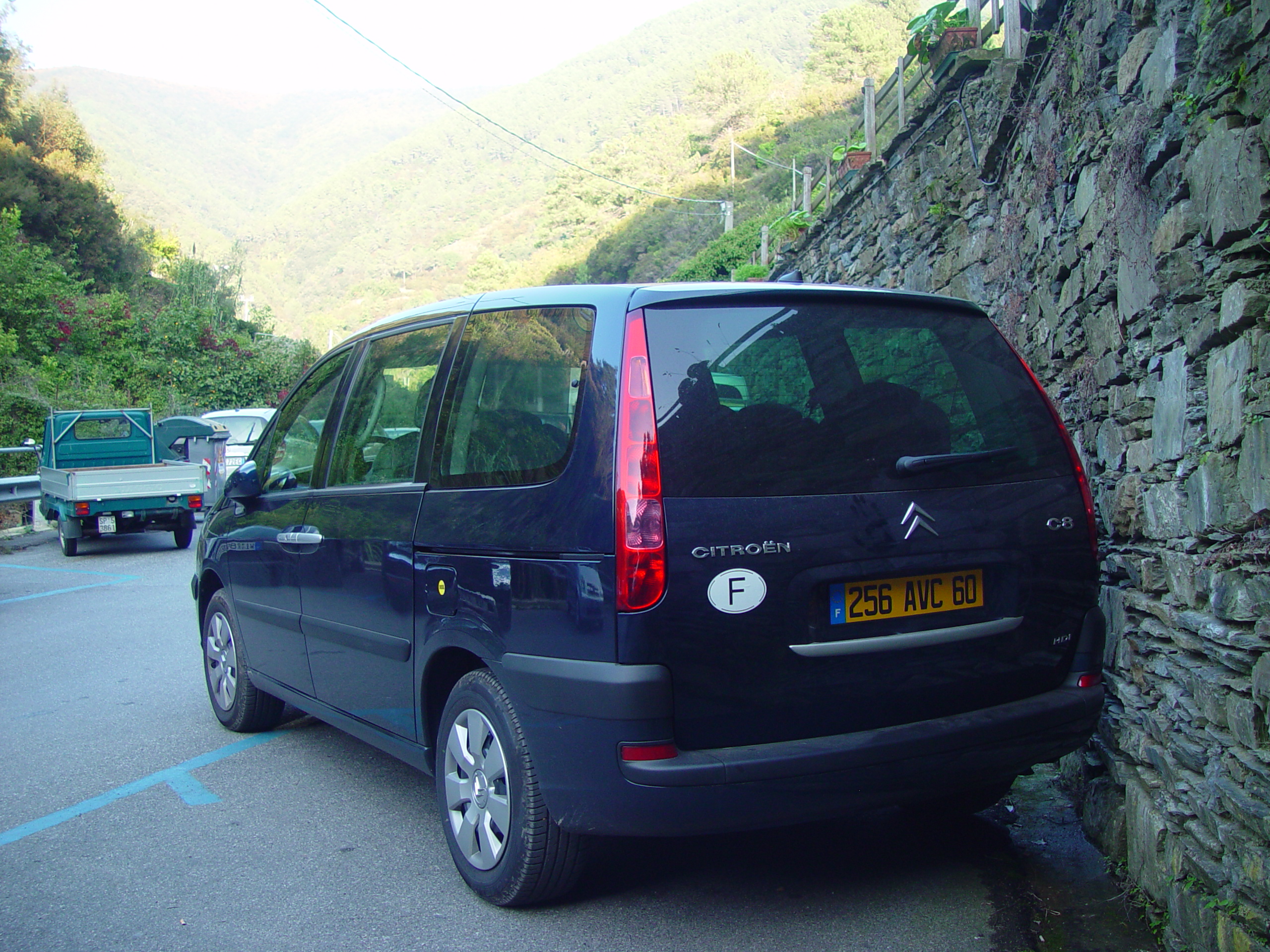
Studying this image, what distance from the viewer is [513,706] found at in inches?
116

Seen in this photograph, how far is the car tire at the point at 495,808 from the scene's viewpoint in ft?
9.68

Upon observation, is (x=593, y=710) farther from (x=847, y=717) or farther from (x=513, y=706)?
(x=847, y=717)

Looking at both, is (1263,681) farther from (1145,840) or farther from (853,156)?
(853,156)

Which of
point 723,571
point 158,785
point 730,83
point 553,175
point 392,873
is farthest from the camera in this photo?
point 553,175

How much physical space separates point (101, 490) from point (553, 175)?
101747 millimetres

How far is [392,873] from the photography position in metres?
3.46

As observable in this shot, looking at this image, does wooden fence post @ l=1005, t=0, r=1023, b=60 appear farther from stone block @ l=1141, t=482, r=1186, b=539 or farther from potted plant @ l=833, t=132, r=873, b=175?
potted plant @ l=833, t=132, r=873, b=175

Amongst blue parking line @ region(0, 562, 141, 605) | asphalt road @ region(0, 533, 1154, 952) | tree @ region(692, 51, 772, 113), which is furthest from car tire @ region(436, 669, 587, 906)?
tree @ region(692, 51, 772, 113)

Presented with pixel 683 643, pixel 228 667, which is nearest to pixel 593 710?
pixel 683 643

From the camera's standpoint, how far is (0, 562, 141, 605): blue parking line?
993 centimetres

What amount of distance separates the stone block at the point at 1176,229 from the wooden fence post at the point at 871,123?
9.40 m

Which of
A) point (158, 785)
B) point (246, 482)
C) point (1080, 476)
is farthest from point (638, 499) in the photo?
point (158, 785)

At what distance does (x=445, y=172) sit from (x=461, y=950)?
150m

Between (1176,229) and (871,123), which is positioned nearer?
(1176,229)
